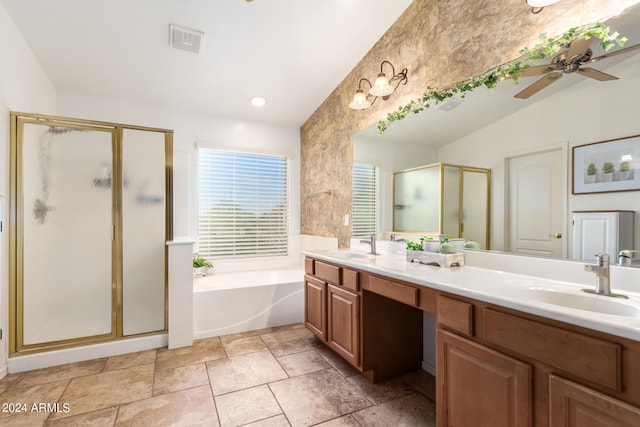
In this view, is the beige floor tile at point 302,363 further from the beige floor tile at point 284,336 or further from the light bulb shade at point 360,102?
the light bulb shade at point 360,102

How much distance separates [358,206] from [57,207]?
2.60m

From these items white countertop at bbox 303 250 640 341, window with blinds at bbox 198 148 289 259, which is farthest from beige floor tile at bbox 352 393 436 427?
window with blinds at bbox 198 148 289 259

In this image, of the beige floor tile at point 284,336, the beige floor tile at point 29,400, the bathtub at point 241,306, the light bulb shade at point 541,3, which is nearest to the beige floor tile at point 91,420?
the beige floor tile at point 29,400

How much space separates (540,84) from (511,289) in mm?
1090

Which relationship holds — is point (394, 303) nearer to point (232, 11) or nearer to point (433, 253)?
point (433, 253)

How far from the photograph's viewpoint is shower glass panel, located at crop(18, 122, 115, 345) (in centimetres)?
237

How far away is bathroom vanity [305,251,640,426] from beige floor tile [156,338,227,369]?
1274 mm

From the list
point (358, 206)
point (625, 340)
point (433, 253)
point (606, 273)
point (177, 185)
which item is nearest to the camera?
point (625, 340)

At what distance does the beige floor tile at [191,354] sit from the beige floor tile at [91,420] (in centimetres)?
58

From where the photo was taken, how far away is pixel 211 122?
3920mm

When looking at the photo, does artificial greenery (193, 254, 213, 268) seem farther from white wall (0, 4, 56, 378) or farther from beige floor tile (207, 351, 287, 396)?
white wall (0, 4, 56, 378)

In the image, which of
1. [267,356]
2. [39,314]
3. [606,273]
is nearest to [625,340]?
[606,273]

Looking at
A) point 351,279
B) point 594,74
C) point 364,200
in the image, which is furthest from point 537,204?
point 364,200

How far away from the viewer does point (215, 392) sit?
205 cm
